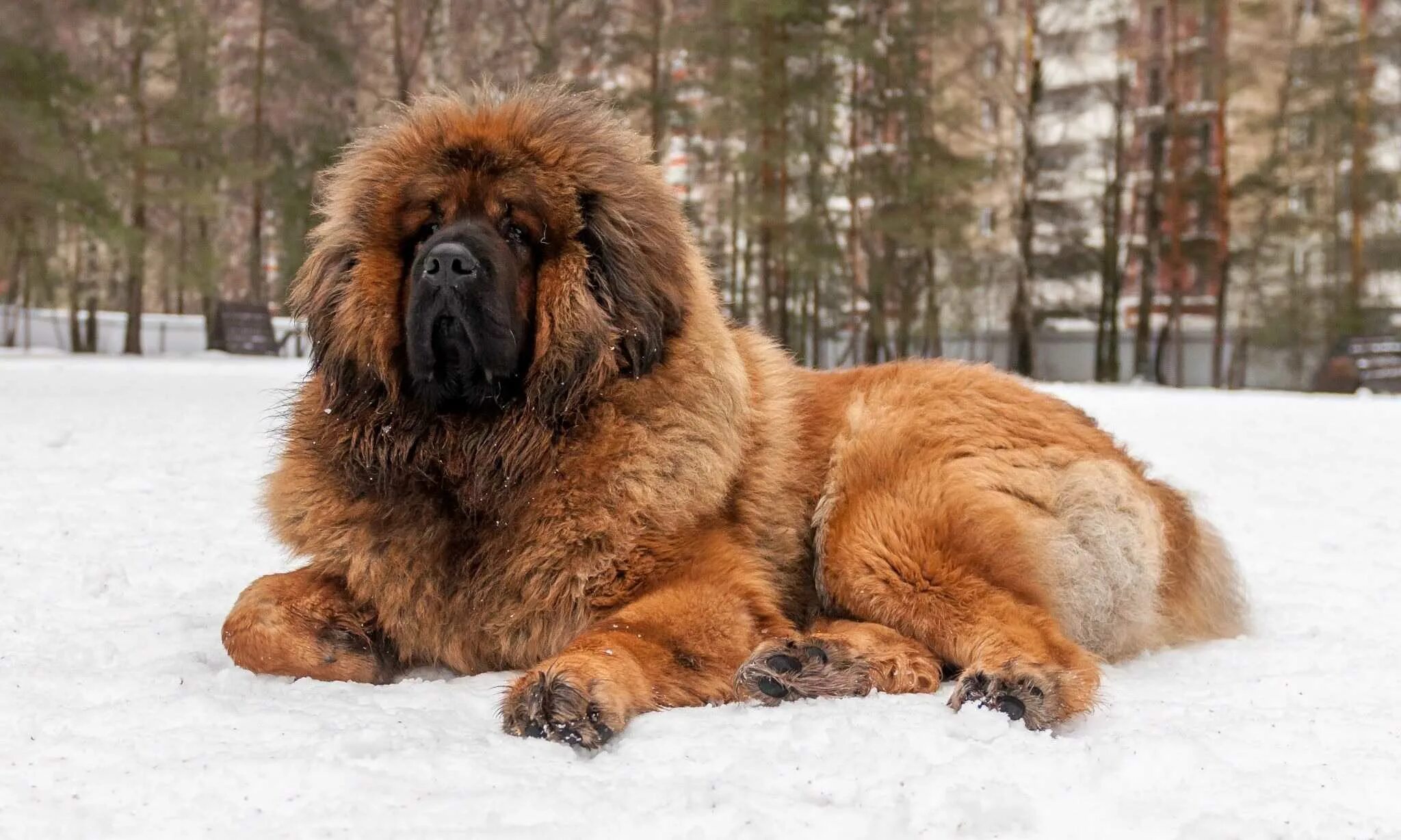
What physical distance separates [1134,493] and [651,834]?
93.3 inches

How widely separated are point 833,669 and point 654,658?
19.0 inches

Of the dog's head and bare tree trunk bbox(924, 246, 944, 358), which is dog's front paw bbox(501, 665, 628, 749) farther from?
bare tree trunk bbox(924, 246, 944, 358)

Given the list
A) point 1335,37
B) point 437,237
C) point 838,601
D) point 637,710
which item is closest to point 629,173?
point 437,237

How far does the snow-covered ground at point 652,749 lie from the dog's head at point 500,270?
63 centimetres

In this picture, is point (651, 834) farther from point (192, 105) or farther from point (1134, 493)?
point (192, 105)

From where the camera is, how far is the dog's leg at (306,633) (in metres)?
3.09

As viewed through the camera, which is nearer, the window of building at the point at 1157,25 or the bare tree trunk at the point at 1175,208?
the bare tree trunk at the point at 1175,208

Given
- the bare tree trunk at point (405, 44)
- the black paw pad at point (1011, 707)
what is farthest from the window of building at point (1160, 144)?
the black paw pad at point (1011, 707)

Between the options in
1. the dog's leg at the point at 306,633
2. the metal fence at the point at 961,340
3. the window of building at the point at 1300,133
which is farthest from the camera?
the metal fence at the point at 961,340

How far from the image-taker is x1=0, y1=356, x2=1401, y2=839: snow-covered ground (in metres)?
1.98

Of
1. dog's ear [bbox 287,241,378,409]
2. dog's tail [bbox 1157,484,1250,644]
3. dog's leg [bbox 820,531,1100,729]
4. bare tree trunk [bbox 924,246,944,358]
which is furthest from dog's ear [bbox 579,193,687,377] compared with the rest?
bare tree trunk [bbox 924,246,944,358]

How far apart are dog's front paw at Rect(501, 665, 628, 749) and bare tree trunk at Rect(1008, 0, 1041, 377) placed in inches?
858

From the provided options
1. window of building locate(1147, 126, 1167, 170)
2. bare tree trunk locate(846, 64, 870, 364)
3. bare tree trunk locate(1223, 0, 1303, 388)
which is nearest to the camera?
bare tree trunk locate(846, 64, 870, 364)

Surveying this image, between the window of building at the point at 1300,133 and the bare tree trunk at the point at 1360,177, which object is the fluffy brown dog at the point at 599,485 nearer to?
the window of building at the point at 1300,133
